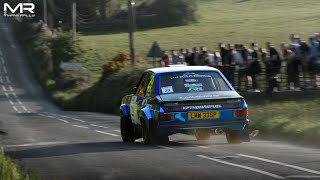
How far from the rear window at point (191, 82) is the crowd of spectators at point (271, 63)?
11207 millimetres

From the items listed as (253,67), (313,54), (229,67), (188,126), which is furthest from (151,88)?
(229,67)

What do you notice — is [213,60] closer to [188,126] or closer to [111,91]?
[111,91]

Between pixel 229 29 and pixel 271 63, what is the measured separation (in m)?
50.9

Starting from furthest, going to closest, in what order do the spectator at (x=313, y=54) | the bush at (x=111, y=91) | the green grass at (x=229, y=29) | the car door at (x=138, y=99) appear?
the green grass at (x=229, y=29)
the bush at (x=111, y=91)
the spectator at (x=313, y=54)
the car door at (x=138, y=99)

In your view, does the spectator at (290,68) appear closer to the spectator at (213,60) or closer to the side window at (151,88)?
the spectator at (213,60)

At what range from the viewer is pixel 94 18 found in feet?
303

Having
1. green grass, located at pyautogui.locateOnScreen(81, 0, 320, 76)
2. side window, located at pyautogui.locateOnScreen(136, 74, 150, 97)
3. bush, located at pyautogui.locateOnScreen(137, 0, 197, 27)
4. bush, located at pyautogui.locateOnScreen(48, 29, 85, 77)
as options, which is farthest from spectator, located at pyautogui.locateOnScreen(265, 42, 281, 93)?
bush, located at pyautogui.locateOnScreen(137, 0, 197, 27)

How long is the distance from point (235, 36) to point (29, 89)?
2083 cm

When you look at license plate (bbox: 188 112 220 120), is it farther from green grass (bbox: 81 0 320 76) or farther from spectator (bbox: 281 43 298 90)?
green grass (bbox: 81 0 320 76)

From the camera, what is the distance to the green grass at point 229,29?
65562 millimetres

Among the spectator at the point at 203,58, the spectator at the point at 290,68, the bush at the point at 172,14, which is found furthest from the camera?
the bush at the point at 172,14

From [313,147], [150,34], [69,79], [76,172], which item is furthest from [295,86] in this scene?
[150,34]

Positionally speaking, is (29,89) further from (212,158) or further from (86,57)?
(212,158)

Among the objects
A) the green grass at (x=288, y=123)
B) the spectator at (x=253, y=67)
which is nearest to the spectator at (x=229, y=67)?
the spectator at (x=253, y=67)
